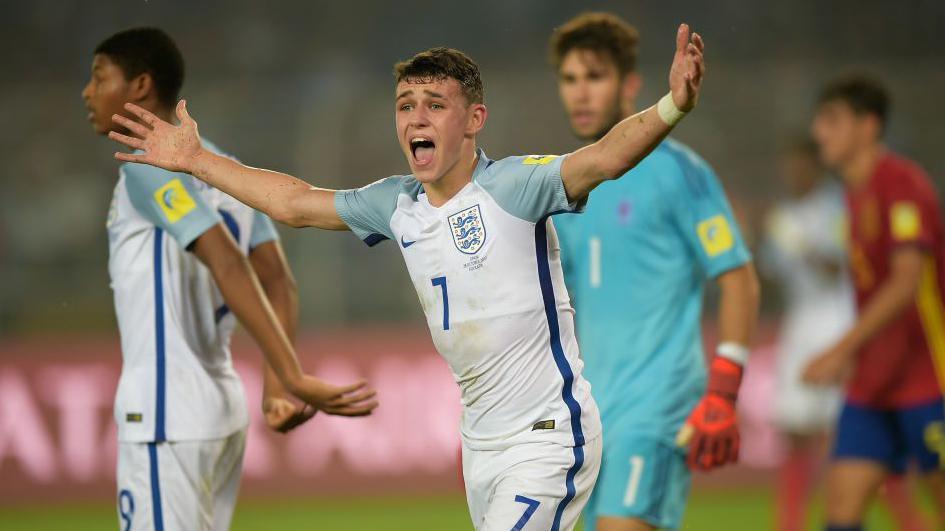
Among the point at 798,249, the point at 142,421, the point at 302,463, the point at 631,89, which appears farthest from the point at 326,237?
the point at 142,421

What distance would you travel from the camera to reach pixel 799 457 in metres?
8.91

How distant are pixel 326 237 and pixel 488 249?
8.03m

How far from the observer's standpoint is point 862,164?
682 centimetres

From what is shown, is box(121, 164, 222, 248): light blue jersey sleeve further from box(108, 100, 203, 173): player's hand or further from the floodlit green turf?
the floodlit green turf

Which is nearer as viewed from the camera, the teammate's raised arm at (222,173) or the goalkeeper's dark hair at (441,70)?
the goalkeeper's dark hair at (441,70)


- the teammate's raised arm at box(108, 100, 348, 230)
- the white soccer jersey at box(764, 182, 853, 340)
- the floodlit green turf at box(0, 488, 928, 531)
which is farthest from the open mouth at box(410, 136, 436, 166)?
the white soccer jersey at box(764, 182, 853, 340)

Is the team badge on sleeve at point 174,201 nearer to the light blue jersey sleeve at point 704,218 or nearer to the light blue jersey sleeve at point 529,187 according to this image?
the light blue jersey sleeve at point 529,187

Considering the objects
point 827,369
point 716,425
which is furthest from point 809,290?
point 716,425

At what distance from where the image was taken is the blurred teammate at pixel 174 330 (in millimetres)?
4219

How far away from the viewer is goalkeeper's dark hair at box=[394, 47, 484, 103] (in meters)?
3.85

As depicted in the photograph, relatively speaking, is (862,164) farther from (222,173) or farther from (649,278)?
(222,173)

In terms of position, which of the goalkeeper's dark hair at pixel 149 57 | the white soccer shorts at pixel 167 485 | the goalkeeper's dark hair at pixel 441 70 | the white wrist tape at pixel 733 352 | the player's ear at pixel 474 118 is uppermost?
the goalkeeper's dark hair at pixel 149 57

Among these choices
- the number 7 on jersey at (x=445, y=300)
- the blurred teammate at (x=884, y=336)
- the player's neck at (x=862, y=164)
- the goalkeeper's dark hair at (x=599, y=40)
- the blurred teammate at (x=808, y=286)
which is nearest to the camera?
the number 7 on jersey at (x=445, y=300)

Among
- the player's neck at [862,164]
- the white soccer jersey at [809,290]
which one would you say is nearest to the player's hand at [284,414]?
the player's neck at [862,164]
